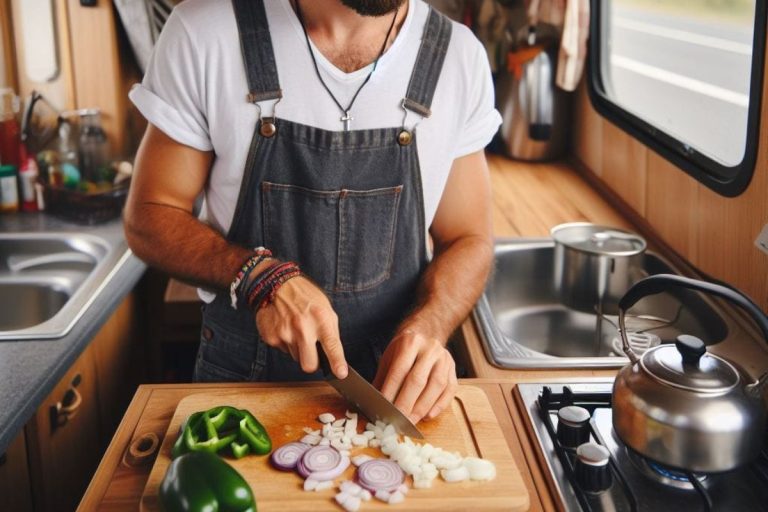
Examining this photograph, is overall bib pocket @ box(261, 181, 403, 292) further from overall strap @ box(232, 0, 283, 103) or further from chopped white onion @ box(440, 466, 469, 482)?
chopped white onion @ box(440, 466, 469, 482)

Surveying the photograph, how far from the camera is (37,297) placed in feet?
7.43

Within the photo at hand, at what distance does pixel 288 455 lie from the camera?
1106 millimetres

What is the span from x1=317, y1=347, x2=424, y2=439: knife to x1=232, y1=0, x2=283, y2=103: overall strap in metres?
0.43

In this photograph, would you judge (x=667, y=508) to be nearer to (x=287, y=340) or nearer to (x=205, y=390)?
(x=287, y=340)

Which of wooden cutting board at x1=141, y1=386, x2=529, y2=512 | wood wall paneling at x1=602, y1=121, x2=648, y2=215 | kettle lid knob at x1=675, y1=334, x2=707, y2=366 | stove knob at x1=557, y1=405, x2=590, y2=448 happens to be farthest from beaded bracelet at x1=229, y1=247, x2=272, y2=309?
wood wall paneling at x1=602, y1=121, x2=648, y2=215

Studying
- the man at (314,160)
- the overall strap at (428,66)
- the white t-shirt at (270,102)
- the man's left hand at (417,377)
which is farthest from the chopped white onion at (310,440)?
the overall strap at (428,66)

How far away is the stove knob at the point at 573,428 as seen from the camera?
122 centimetres

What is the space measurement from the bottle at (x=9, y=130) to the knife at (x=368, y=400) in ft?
5.42

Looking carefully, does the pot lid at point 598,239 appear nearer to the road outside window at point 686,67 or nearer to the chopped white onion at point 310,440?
the road outside window at point 686,67

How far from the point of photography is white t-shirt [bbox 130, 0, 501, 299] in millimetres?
1428

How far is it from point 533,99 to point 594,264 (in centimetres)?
103

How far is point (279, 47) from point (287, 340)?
499mm

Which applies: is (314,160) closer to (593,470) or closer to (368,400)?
(368,400)

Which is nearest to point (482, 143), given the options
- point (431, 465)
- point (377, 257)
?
point (377, 257)
